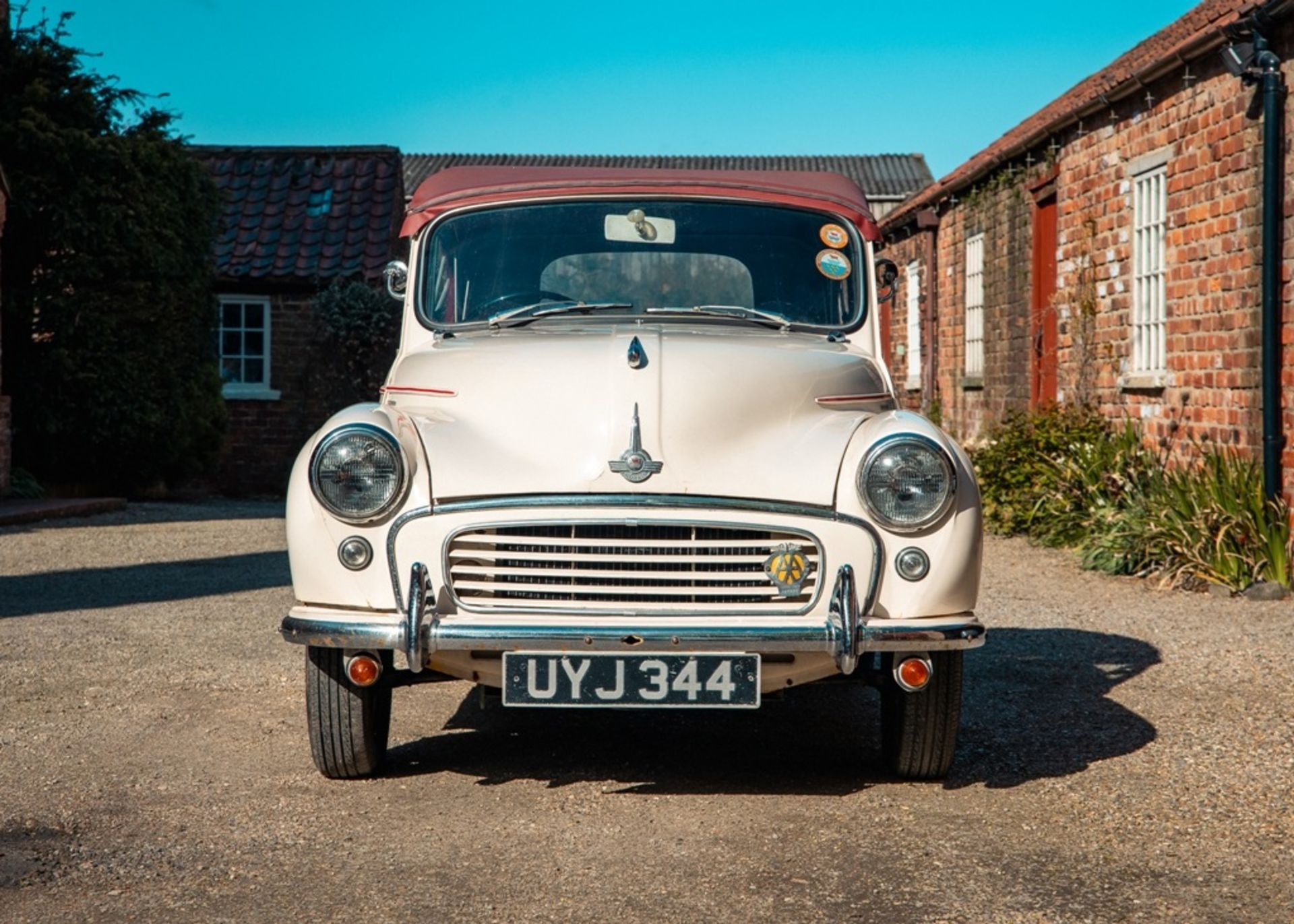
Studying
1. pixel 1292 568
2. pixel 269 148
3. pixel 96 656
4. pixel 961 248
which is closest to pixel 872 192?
pixel 269 148

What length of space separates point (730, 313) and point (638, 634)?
164 cm

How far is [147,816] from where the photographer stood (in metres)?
4.29

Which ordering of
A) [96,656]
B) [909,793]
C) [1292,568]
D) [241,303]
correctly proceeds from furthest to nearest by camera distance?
[241,303], [1292,568], [96,656], [909,793]

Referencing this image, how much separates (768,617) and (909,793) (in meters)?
0.79

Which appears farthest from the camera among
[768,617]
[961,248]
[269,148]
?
[269,148]

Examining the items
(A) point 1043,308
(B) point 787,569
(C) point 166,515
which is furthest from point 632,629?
(C) point 166,515

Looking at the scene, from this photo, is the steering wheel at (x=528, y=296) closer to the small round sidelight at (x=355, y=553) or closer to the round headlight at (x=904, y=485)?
the small round sidelight at (x=355, y=553)

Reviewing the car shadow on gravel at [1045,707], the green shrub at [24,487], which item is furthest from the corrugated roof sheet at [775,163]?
the car shadow on gravel at [1045,707]

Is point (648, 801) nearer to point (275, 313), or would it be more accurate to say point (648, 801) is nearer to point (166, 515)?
point (166, 515)

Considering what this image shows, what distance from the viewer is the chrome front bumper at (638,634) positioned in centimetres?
408

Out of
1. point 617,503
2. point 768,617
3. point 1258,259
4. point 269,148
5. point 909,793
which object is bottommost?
point 909,793

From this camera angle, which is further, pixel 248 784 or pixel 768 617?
pixel 248 784

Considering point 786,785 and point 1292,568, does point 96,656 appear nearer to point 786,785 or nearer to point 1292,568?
point 786,785

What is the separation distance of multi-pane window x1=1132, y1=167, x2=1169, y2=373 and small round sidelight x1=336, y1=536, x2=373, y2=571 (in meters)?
8.32
